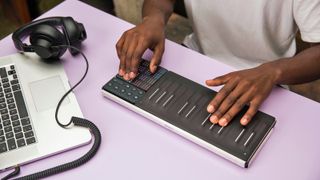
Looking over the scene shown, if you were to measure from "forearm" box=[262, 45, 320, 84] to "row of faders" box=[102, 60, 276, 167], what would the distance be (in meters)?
0.14

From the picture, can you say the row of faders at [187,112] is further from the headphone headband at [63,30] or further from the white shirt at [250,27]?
the white shirt at [250,27]

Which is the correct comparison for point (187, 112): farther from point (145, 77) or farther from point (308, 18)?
point (308, 18)

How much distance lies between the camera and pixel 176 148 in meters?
0.75

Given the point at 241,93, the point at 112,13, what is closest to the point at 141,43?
the point at 241,93

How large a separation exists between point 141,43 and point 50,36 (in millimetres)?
216

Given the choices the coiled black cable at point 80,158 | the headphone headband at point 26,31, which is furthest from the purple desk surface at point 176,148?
the headphone headband at point 26,31

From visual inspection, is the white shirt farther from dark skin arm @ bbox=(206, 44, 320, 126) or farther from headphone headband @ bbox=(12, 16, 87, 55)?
headphone headband @ bbox=(12, 16, 87, 55)

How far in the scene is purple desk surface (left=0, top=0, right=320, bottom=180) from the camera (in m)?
0.71

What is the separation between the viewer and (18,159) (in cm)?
73

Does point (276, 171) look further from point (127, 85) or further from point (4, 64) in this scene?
point (4, 64)

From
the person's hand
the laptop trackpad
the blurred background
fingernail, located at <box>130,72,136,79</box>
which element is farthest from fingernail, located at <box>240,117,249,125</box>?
the blurred background

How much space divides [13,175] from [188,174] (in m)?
0.33

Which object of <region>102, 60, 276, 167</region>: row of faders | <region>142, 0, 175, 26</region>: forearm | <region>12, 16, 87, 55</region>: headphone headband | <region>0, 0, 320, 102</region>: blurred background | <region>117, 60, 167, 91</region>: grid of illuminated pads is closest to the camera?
<region>102, 60, 276, 167</region>: row of faders

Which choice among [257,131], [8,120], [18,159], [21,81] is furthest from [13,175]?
[257,131]
